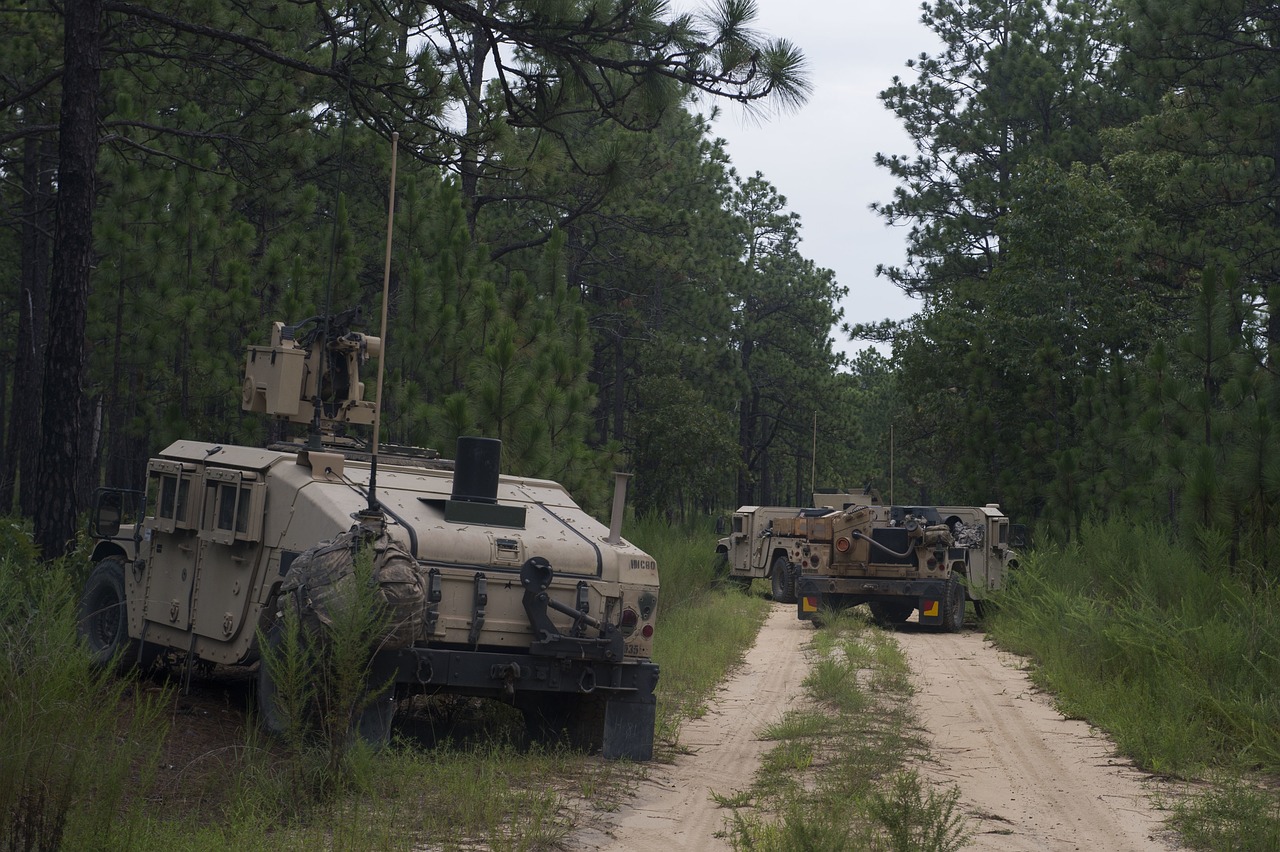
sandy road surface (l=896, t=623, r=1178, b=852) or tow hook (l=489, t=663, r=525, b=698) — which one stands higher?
tow hook (l=489, t=663, r=525, b=698)

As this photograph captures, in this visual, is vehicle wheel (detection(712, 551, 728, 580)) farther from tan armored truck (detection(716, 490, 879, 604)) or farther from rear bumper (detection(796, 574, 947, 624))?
rear bumper (detection(796, 574, 947, 624))

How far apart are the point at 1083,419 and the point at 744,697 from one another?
1241 cm

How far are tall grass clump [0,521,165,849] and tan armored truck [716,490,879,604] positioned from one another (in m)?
17.8

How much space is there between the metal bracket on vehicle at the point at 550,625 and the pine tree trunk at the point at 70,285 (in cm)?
543

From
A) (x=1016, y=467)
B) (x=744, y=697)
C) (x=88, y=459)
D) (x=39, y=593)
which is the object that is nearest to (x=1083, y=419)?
(x=1016, y=467)

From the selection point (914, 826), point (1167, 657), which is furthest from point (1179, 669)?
point (914, 826)

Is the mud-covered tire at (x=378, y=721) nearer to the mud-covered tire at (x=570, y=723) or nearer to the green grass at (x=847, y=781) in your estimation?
the mud-covered tire at (x=570, y=723)

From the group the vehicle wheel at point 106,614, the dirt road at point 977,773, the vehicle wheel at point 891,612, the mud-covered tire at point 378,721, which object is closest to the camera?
the dirt road at point 977,773

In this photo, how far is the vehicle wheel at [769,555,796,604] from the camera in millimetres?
24297

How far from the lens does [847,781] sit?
803 centimetres

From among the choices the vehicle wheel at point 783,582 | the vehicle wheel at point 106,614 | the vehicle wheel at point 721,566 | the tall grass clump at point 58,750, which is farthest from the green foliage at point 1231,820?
the vehicle wheel at point 721,566

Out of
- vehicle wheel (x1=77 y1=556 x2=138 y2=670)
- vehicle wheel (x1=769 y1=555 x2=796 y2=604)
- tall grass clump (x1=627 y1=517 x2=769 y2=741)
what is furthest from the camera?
vehicle wheel (x1=769 y1=555 x2=796 y2=604)

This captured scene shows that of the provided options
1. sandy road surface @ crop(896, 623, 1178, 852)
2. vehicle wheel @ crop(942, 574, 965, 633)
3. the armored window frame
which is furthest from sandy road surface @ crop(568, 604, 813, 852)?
vehicle wheel @ crop(942, 574, 965, 633)

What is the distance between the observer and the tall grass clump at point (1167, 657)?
30.6 feet
